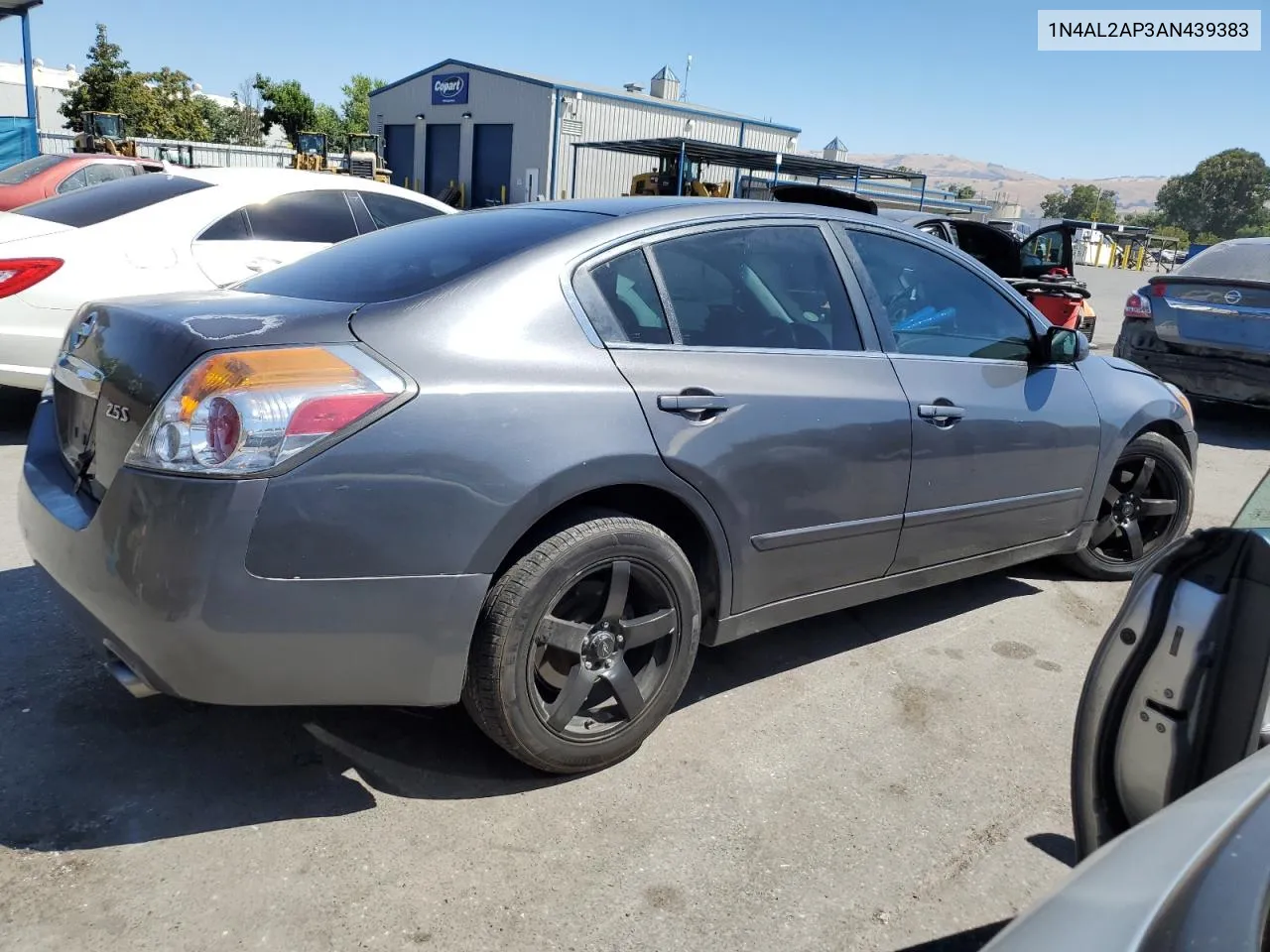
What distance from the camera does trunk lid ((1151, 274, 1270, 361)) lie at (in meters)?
7.70

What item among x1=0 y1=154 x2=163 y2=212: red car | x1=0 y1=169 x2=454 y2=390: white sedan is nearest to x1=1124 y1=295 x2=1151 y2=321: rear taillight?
x1=0 y1=169 x2=454 y2=390: white sedan

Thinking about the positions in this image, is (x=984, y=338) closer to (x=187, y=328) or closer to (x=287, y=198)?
(x=187, y=328)

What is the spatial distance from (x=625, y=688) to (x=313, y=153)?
3091cm

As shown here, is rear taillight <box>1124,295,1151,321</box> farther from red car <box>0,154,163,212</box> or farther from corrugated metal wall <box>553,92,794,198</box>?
corrugated metal wall <box>553,92,794,198</box>

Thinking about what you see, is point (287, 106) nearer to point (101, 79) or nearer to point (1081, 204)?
point (101, 79)

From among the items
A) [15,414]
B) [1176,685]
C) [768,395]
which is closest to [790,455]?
[768,395]

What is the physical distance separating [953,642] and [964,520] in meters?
0.54

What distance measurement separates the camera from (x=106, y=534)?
2.28 m

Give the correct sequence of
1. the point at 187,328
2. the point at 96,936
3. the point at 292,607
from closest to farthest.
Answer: the point at 96,936 → the point at 292,607 → the point at 187,328

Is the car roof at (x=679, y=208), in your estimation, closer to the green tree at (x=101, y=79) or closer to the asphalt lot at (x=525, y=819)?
the asphalt lot at (x=525, y=819)

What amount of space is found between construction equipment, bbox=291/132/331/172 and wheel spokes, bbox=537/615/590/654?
2905 cm

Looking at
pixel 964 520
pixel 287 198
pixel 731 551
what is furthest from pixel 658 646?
pixel 287 198

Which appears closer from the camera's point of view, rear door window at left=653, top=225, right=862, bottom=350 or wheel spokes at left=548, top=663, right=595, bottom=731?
wheel spokes at left=548, top=663, right=595, bottom=731

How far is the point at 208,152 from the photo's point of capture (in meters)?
30.1
